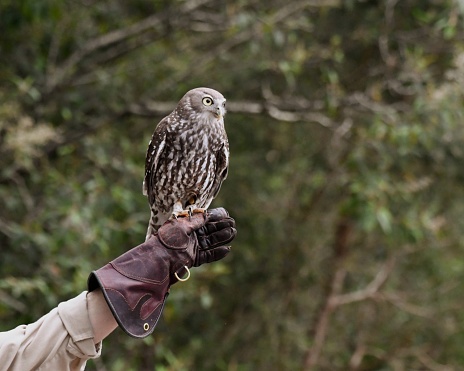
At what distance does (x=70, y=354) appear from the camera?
2189mm

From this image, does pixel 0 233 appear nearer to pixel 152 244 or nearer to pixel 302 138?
pixel 152 244

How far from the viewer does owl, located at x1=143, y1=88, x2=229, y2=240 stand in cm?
349

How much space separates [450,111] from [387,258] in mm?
3896

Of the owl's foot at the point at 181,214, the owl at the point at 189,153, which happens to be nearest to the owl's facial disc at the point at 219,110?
the owl at the point at 189,153

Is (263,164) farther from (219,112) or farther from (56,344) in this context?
(56,344)

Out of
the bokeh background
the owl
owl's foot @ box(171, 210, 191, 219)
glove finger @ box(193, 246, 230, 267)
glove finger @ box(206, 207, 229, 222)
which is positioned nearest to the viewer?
glove finger @ box(193, 246, 230, 267)

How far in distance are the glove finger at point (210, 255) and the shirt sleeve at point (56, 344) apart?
84 centimetres

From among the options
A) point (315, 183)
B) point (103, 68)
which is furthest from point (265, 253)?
point (103, 68)

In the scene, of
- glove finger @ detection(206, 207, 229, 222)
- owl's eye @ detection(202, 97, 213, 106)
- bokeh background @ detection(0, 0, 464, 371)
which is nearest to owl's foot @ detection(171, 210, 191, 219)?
glove finger @ detection(206, 207, 229, 222)

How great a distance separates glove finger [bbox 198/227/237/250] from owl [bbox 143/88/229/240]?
30 centimetres

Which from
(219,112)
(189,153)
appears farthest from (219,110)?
(189,153)

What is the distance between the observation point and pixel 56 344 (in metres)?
2.18

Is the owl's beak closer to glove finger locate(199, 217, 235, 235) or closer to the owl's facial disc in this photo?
the owl's facial disc

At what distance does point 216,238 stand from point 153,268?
59cm
